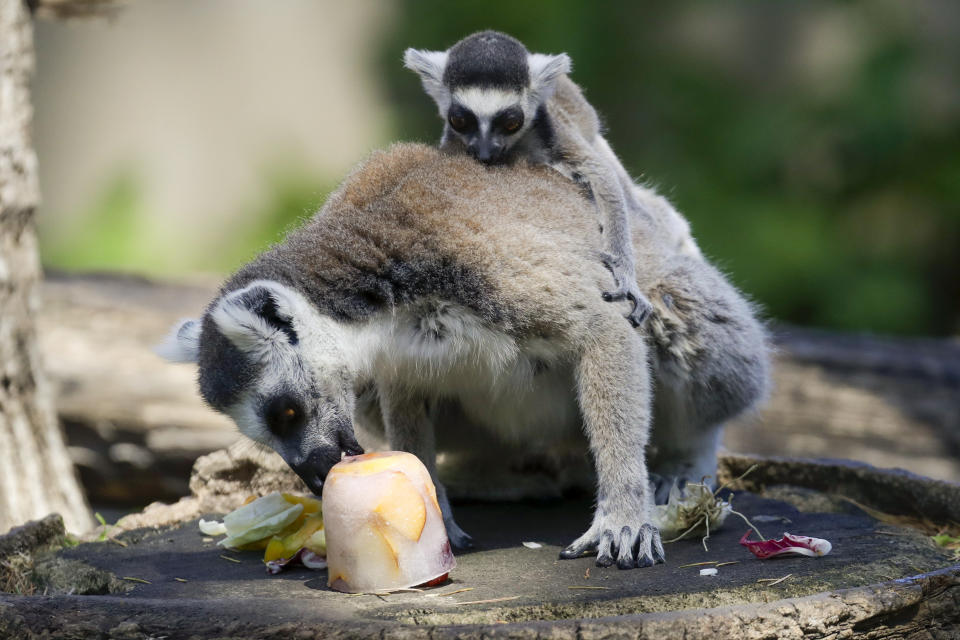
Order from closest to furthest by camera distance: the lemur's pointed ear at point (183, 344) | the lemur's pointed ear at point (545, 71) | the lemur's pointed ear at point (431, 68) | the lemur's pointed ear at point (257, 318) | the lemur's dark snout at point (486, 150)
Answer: the lemur's pointed ear at point (257, 318), the lemur's pointed ear at point (183, 344), the lemur's dark snout at point (486, 150), the lemur's pointed ear at point (545, 71), the lemur's pointed ear at point (431, 68)

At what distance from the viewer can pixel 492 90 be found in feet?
14.5

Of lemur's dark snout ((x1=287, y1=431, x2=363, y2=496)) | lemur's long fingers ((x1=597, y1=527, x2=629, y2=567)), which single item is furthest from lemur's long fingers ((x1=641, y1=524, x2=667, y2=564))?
lemur's dark snout ((x1=287, y1=431, x2=363, y2=496))

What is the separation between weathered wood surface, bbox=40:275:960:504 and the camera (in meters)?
6.97

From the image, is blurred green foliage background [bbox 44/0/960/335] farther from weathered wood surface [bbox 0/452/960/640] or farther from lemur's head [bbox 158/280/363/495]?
lemur's head [bbox 158/280/363/495]

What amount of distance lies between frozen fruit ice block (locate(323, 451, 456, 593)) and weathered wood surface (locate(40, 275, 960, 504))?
11.9ft

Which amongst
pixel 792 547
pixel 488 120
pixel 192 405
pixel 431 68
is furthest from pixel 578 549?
pixel 192 405

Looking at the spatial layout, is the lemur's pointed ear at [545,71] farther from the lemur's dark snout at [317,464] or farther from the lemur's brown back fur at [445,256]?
the lemur's dark snout at [317,464]

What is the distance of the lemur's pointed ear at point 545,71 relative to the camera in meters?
4.57

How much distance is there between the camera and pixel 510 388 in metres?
3.99

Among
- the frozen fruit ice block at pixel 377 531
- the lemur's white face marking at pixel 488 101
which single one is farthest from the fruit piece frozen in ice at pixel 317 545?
the lemur's white face marking at pixel 488 101

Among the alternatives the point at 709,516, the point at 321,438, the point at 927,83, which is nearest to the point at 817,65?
the point at 927,83

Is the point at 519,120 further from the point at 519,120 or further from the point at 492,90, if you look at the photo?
the point at 492,90

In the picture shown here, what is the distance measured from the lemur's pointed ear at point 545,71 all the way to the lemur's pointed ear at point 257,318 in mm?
1682

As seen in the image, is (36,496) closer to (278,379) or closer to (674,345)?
(278,379)
